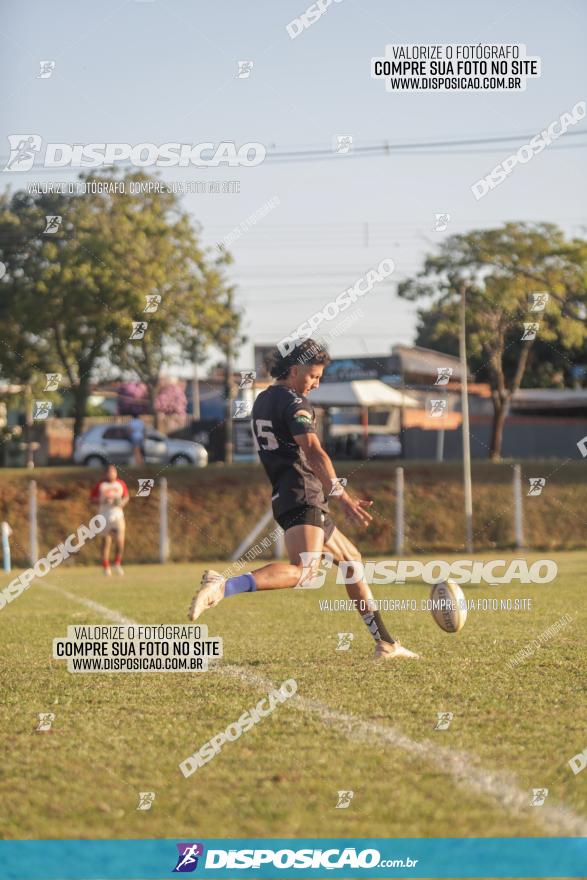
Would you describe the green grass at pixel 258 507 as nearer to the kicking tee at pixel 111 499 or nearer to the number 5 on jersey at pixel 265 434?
the kicking tee at pixel 111 499

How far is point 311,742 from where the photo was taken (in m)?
5.98

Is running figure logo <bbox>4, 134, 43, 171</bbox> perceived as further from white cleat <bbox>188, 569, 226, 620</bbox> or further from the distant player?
the distant player

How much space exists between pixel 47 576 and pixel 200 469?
20.1ft

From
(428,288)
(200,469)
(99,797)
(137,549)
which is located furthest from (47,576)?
(99,797)

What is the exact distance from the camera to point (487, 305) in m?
24.9

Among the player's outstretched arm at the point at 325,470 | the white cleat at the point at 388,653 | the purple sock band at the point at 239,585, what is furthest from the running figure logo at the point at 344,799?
the white cleat at the point at 388,653

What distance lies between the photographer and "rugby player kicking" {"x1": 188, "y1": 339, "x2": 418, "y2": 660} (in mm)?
8148

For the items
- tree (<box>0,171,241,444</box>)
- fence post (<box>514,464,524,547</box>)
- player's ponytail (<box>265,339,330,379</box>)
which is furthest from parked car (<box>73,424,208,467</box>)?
player's ponytail (<box>265,339,330,379</box>)

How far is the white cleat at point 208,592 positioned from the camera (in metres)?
7.29

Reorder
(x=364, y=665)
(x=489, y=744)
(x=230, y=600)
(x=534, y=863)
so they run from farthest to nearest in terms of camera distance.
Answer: (x=230, y=600)
(x=364, y=665)
(x=489, y=744)
(x=534, y=863)

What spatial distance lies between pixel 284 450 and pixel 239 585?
3.57ft

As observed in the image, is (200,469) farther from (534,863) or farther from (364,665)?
(534,863)

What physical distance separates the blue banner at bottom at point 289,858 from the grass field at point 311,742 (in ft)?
0.31

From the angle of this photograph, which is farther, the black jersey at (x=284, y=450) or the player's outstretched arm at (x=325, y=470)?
the black jersey at (x=284, y=450)
